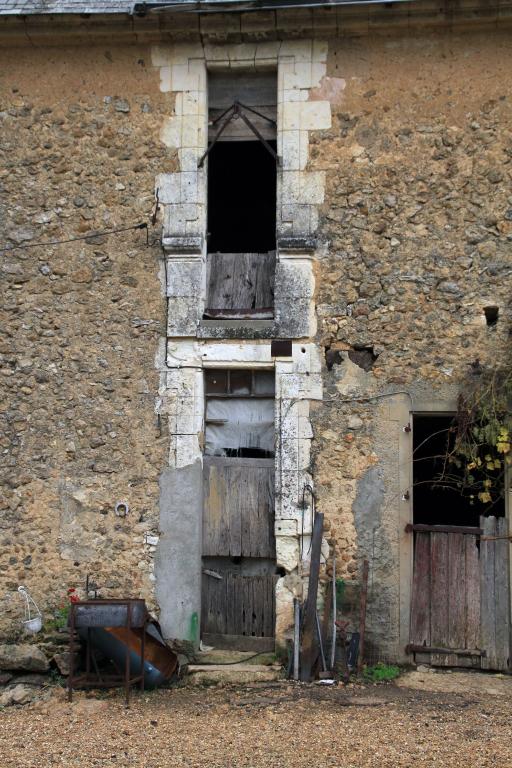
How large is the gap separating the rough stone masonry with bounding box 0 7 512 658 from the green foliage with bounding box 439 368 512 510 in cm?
16

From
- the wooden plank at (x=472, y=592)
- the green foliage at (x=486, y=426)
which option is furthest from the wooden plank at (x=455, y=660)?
the green foliage at (x=486, y=426)

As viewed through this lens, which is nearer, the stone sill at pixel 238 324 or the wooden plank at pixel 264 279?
the stone sill at pixel 238 324

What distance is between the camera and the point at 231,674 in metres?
6.39

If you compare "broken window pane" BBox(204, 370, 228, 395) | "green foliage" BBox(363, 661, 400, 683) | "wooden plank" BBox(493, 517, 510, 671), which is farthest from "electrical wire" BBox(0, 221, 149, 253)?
"green foliage" BBox(363, 661, 400, 683)

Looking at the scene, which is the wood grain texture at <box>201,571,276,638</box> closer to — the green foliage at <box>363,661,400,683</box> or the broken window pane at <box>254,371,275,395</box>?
the green foliage at <box>363,661,400,683</box>

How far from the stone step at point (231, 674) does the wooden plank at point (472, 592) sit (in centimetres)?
167

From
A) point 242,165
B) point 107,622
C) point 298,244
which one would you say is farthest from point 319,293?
point 107,622

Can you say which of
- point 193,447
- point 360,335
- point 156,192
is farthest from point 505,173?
point 193,447

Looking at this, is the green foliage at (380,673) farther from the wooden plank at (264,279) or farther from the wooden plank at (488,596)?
the wooden plank at (264,279)

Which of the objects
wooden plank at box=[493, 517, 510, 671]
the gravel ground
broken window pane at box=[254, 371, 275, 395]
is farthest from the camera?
broken window pane at box=[254, 371, 275, 395]

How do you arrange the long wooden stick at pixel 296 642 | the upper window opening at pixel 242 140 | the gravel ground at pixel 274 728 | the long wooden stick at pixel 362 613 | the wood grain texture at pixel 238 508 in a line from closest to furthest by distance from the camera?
the gravel ground at pixel 274 728 → the long wooden stick at pixel 296 642 → the long wooden stick at pixel 362 613 → the wood grain texture at pixel 238 508 → the upper window opening at pixel 242 140

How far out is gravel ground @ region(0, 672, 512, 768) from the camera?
15.9 feet

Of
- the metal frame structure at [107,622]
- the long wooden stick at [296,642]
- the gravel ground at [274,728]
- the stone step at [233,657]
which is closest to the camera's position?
the gravel ground at [274,728]

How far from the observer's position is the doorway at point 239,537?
693cm
